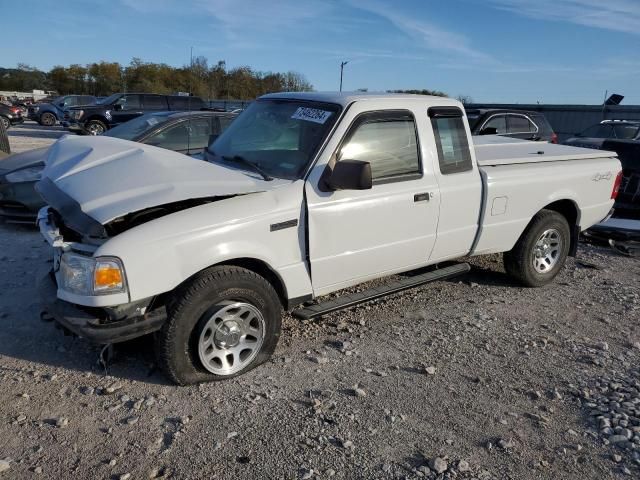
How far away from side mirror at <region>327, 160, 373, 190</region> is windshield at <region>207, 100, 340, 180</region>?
0.29 metres

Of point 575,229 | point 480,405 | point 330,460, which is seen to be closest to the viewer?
point 330,460

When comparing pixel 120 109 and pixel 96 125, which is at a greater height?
pixel 120 109

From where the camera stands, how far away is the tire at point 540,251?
535 centimetres

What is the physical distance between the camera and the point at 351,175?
356cm

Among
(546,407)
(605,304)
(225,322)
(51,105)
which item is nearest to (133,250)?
(225,322)

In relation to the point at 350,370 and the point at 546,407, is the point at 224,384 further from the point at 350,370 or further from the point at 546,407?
the point at 546,407

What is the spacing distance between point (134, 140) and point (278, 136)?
381cm

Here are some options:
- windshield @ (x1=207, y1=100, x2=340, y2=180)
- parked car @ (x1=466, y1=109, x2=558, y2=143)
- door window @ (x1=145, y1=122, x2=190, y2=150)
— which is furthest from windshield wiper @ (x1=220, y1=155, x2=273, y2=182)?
parked car @ (x1=466, y1=109, x2=558, y2=143)

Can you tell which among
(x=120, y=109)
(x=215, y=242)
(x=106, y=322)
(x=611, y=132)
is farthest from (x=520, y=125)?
(x=120, y=109)

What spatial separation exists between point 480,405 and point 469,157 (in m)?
2.25

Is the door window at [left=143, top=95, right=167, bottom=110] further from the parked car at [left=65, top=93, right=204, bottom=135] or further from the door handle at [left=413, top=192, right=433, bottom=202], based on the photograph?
the door handle at [left=413, top=192, right=433, bottom=202]

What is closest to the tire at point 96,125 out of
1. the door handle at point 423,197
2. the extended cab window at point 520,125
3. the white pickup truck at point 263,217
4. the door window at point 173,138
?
the door window at point 173,138

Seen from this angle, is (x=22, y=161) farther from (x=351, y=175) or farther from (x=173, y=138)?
(x=351, y=175)

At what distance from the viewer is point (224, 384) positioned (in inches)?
139
